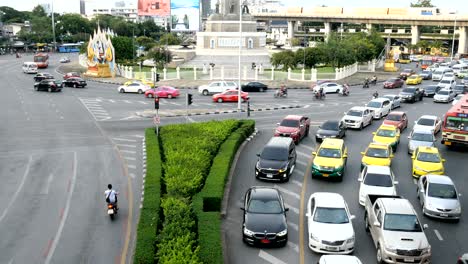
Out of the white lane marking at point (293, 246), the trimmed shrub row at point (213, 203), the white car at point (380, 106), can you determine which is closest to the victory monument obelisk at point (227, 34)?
the white car at point (380, 106)

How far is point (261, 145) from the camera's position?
3073 centimetres

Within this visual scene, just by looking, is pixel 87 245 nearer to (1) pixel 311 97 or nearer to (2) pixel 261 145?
(2) pixel 261 145

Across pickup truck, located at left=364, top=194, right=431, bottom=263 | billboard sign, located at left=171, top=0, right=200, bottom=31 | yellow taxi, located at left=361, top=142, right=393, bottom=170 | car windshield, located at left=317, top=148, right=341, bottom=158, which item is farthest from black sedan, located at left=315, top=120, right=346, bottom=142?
billboard sign, located at left=171, top=0, right=200, bottom=31

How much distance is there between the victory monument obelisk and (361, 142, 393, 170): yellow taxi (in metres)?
58.0

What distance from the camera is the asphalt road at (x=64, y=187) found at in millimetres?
16953

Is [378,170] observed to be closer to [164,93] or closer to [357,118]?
[357,118]

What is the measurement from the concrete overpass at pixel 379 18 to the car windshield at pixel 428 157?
3681 inches

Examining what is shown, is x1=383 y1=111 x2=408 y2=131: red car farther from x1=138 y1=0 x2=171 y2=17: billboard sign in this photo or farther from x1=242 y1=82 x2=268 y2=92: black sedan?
x1=138 y1=0 x2=171 y2=17: billboard sign

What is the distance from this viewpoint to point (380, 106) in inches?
1578

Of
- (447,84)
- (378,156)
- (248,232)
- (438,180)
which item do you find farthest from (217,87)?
(248,232)

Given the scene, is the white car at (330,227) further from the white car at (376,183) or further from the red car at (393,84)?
the red car at (393,84)

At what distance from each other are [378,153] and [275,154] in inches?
208

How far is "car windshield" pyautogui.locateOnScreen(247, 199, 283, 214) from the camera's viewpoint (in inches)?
701

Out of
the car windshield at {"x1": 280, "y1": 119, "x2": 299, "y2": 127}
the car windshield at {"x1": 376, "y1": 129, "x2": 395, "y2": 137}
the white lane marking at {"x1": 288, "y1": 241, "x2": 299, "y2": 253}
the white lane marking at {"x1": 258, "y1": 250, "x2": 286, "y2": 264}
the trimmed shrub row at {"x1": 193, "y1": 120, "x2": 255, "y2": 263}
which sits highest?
the car windshield at {"x1": 280, "y1": 119, "x2": 299, "y2": 127}
